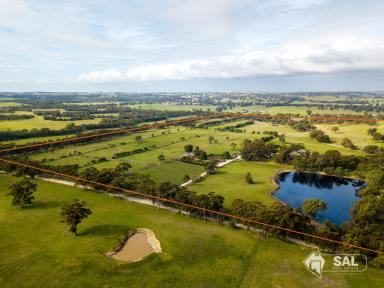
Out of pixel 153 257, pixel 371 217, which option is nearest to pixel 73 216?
pixel 153 257

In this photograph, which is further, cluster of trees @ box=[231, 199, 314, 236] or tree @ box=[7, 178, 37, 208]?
tree @ box=[7, 178, 37, 208]

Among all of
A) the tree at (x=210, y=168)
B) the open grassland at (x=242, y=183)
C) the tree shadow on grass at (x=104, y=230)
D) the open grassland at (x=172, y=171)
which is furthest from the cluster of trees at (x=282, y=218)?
the tree at (x=210, y=168)

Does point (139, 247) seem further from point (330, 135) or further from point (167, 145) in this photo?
point (330, 135)

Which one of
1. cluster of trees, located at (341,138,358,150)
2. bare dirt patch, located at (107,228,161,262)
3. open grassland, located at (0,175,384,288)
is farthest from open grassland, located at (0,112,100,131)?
cluster of trees, located at (341,138,358,150)

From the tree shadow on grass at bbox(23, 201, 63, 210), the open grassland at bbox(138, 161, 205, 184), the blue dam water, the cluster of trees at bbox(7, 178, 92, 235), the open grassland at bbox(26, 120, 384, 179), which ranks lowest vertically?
the blue dam water

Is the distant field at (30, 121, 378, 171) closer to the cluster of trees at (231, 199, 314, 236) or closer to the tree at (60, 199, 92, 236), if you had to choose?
the tree at (60, 199, 92, 236)

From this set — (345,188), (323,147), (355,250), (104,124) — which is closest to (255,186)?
(345,188)
